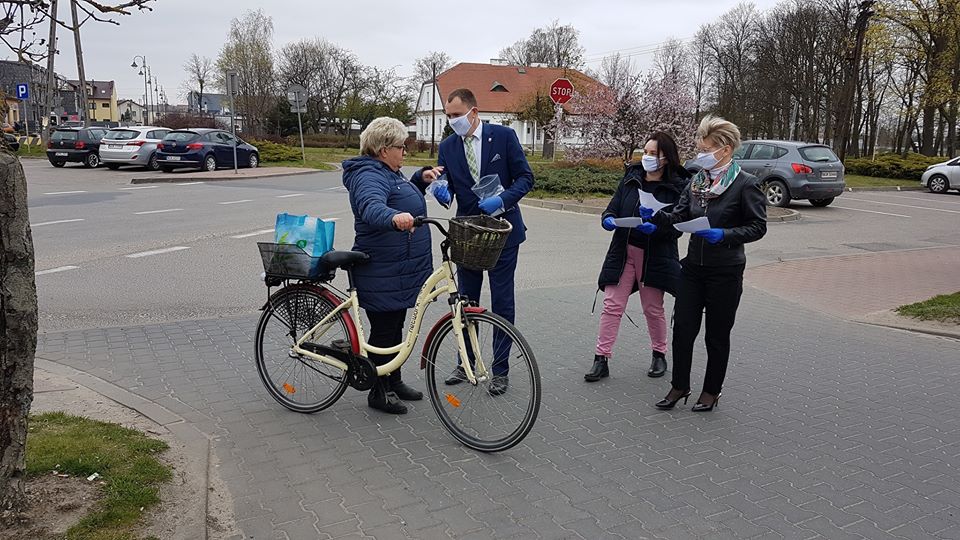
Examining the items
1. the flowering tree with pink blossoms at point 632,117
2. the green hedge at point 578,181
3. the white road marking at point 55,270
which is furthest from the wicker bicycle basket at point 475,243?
the flowering tree with pink blossoms at point 632,117

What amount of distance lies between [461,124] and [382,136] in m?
0.71

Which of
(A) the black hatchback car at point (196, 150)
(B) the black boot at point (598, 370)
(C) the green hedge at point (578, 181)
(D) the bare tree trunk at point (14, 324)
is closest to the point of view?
(D) the bare tree trunk at point (14, 324)

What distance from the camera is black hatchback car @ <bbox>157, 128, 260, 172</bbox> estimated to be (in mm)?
25516

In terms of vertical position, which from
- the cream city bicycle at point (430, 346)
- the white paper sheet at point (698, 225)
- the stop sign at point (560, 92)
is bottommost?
the cream city bicycle at point (430, 346)

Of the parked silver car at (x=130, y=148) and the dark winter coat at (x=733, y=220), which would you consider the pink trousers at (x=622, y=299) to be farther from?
the parked silver car at (x=130, y=148)

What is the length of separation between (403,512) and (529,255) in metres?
7.88

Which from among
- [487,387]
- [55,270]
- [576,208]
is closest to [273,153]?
[576,208]

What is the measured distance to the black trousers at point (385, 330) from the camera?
4.57 m

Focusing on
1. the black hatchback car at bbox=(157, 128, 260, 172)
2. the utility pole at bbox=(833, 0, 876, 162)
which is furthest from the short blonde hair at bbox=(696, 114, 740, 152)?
the utility pole at bbox=(833, 0, 876, 162)

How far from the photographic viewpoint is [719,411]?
4934mm

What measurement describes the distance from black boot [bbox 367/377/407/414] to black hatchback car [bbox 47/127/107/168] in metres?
26.4

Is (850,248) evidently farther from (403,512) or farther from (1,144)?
(1,144)

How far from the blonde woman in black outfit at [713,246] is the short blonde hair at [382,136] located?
1730 millimetres

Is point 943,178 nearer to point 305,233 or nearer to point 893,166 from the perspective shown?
point 893,166
